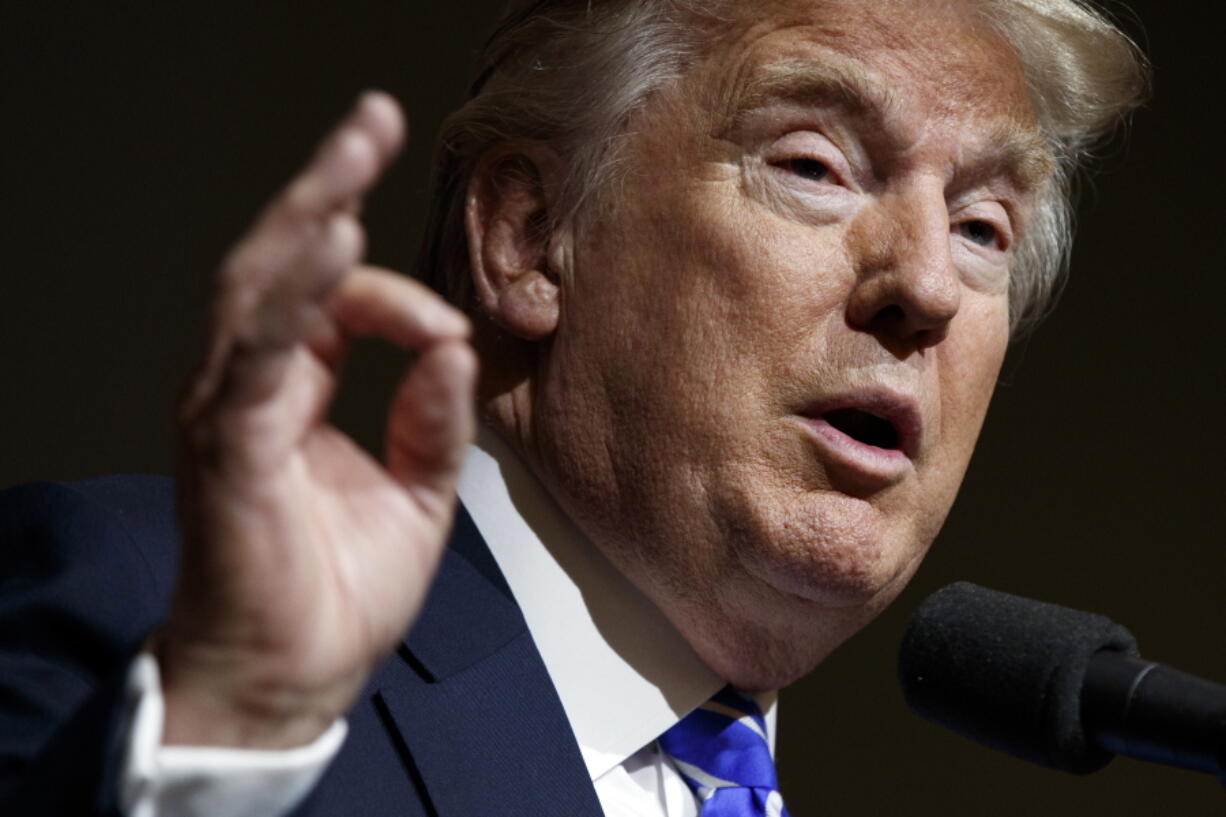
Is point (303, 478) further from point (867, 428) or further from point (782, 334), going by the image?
point (867, 428)

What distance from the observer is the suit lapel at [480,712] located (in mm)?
1466

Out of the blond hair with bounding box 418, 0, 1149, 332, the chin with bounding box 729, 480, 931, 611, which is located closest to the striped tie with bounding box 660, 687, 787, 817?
the chin with bounding box 729, 480, 931, 611

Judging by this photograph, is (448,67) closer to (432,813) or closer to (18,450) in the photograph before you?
(18,450)

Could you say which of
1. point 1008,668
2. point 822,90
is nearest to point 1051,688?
point 1008,668

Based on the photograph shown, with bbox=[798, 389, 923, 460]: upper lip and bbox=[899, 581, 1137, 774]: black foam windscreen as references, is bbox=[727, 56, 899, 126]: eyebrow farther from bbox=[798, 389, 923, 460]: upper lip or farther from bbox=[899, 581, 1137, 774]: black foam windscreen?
bbox=[899, 581, 1137, 774]: black foam windscreen

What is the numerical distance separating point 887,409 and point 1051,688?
0.57 meters

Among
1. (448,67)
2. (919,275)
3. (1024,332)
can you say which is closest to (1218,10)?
(1024,332)

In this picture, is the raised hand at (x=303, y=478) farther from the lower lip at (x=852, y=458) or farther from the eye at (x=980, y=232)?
the eye at (x=980, y=232)

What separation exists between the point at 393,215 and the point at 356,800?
157 cm

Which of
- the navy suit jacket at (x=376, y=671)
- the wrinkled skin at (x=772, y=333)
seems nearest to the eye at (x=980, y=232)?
the wrinkled skin at (x=772, y=333)

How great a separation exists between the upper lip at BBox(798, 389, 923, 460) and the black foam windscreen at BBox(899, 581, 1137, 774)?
0.34 metres

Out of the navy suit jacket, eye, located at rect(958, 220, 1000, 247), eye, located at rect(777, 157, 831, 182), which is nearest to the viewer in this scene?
the navy suit jacket

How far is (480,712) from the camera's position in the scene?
1.53 m

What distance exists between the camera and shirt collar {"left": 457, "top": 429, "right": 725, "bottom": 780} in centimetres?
171
